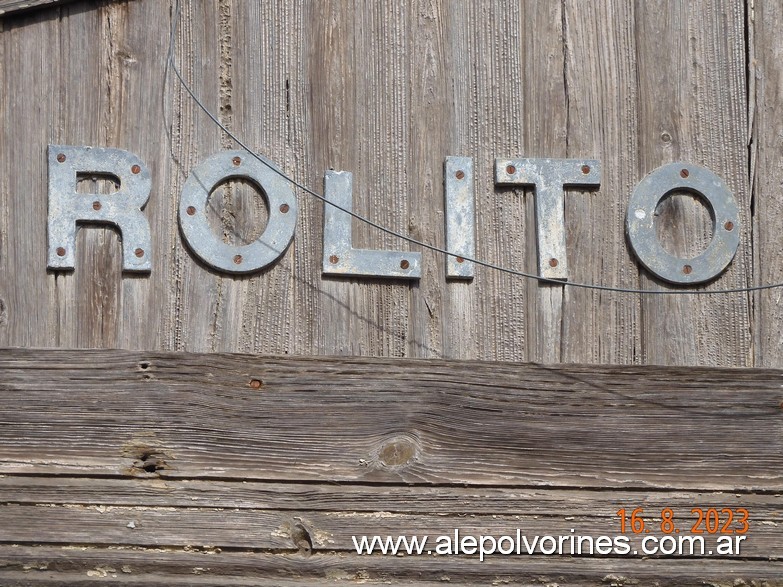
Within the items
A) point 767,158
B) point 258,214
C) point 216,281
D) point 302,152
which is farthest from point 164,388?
point 767,158

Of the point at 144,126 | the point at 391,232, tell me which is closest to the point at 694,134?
the point at 391,232

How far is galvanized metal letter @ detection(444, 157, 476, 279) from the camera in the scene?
136 inches

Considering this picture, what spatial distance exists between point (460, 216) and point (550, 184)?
0.30 metres

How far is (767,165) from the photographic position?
3.65 meters

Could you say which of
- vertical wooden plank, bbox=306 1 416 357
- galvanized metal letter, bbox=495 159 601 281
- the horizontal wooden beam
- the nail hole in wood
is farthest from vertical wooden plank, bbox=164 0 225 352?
galvanized metal letter, bbox=495 159 601 281

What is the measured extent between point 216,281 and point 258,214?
0.24 meters

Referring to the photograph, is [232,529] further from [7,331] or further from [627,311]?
[627,311]

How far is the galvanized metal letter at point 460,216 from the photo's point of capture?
3.46m

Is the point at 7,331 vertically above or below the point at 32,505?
above

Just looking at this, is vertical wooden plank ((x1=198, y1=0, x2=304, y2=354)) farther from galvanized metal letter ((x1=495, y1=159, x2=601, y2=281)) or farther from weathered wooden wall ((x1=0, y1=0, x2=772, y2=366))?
→ galvanized metal letter ((x1=495, y1=159, x2=601, y2=281))

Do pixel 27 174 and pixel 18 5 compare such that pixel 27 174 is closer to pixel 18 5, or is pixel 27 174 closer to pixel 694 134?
pixel 18 5

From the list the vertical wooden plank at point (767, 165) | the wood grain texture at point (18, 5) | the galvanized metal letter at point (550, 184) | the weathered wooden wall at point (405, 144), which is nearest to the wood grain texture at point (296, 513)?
the weathered wooden wall at point (405, 144)

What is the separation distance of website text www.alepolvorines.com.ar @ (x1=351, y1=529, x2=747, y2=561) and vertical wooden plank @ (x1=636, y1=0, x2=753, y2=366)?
0.53 m

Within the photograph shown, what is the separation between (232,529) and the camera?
3209mm
